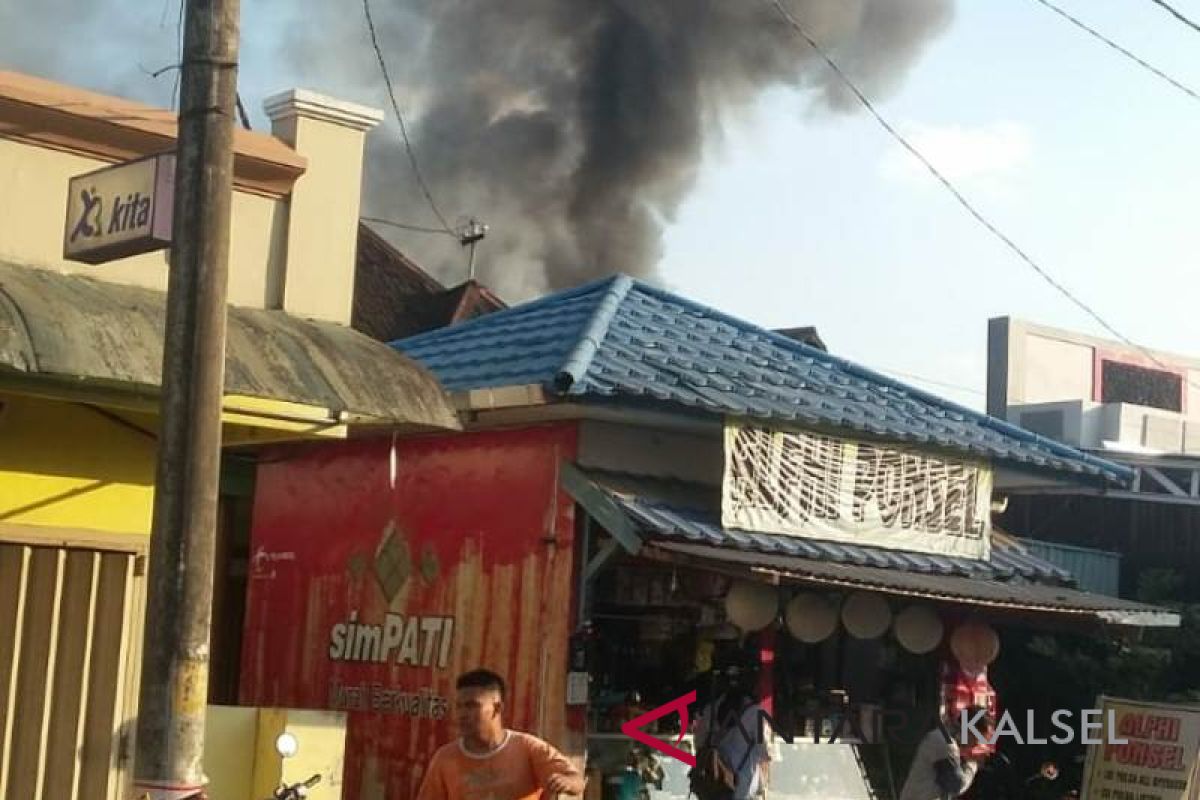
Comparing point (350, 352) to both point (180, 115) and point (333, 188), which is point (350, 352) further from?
point (180, 115)

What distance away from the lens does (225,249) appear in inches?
280

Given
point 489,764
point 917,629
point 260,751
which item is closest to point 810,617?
point 917,629

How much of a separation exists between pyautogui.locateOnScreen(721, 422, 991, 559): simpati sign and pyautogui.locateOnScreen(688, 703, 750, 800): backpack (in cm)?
155

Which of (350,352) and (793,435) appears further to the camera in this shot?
(793,435)

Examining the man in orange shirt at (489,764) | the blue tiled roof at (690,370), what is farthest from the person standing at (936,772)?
the man in orange shirt at (489,764)

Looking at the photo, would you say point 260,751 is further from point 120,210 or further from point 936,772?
point 936,772

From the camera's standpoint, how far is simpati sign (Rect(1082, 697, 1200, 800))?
13805 millimetres

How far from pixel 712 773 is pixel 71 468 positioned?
5.43 meters

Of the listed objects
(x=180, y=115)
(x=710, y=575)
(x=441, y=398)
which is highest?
(x=180, y=115)

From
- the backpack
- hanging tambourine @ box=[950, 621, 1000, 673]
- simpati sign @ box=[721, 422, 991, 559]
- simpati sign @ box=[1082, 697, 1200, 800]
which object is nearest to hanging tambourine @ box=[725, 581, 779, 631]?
simpati sign @ box=[721, 422, 991, 559]

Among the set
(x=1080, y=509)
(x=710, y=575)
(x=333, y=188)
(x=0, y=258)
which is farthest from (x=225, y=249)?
(x=1080, y=509)

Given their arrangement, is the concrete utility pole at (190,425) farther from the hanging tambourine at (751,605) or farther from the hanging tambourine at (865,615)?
the hanging tambourine at (865,615)

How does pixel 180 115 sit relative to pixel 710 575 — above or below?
above

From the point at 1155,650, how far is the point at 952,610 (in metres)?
4.61
